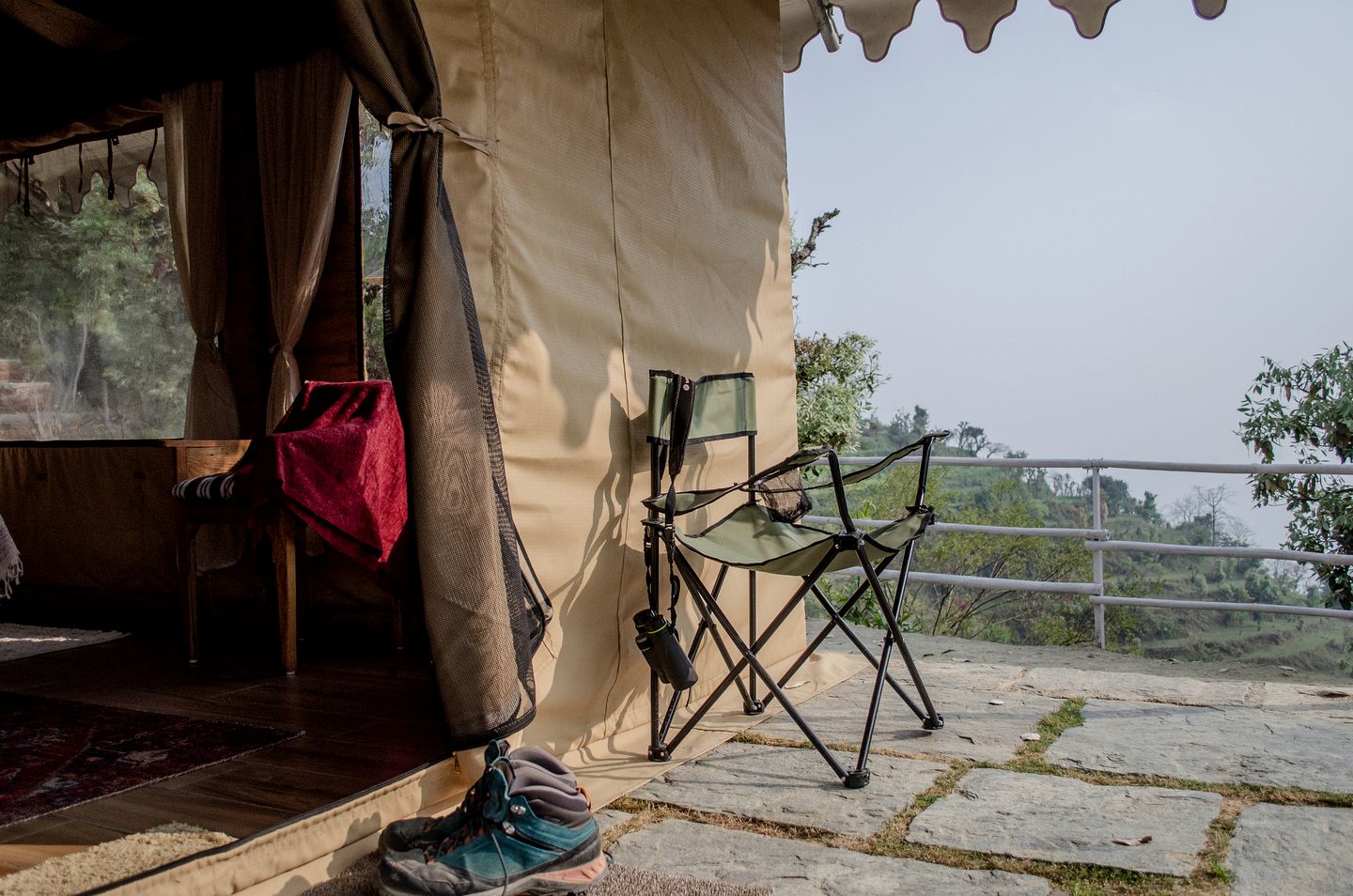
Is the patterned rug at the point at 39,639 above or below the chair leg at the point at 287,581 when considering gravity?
below

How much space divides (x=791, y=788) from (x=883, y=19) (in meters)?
2.95

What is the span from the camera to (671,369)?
299cm

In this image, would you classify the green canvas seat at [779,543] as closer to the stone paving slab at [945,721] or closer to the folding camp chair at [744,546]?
the folding camp chair at [744,546]

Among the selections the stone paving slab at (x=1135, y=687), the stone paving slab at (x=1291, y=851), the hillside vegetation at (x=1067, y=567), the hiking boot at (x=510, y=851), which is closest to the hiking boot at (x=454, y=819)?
the hiking boot at (x=510, y=851)

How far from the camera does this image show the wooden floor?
2062mm

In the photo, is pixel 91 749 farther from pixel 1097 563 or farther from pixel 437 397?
pixel 1097 563

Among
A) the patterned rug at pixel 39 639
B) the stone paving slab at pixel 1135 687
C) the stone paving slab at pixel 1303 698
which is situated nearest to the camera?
the stone paving slab at pixel 1303 698

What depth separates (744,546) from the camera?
104 inches

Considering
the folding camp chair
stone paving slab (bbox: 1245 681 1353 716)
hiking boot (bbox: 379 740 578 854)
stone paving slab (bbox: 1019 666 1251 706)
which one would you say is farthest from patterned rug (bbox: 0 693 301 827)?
stone paving slab (bbox: 1245 681 1353 716)

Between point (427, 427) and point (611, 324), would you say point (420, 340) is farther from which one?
point (611, 324)

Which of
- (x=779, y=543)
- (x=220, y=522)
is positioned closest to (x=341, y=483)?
(x=220, y=522)

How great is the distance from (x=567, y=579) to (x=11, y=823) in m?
1.27

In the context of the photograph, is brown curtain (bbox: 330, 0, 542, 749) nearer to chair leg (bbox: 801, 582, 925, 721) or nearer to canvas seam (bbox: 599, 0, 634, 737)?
canvas seam (bbox: 599, 0, 634, 737)

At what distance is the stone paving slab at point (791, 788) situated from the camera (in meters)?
2.17
